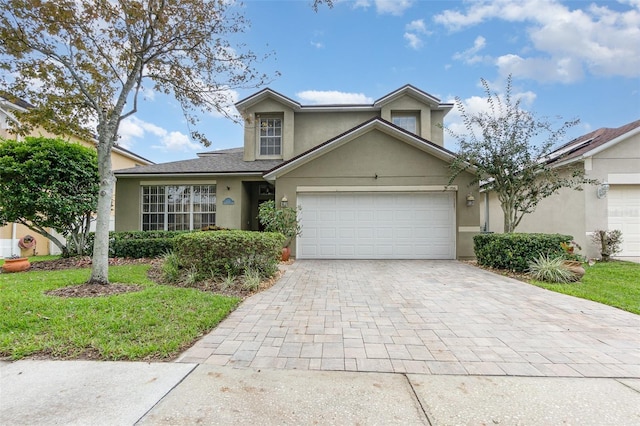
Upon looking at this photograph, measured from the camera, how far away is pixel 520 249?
827cm

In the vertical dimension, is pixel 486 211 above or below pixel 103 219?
above

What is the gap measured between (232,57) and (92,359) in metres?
6.84

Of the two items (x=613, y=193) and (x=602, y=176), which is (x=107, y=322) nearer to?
(x=602, y=176)

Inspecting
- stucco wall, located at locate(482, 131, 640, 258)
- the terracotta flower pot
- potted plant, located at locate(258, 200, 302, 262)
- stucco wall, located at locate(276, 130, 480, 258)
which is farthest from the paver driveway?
the terracotta flower pot

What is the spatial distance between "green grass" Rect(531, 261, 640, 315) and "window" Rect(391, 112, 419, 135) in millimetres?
8928

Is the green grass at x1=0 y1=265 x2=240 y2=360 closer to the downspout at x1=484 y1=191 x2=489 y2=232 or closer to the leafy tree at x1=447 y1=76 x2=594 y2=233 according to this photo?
the leafy tree at x1=447 y1=76 x2=594 y2=233

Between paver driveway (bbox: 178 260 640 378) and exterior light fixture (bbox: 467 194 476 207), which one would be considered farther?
exterior light fixture (bbox: 467 194 476 207)

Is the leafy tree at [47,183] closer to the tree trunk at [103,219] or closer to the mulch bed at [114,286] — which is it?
the mulch bed at [114,286]

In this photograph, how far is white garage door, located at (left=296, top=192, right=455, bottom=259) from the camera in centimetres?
1105

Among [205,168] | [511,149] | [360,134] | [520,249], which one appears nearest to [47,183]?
[205,168]

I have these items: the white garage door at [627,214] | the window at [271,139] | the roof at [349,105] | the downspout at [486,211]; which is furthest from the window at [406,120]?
the white garage door at [627,214]

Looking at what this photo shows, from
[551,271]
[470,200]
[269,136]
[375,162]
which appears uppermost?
[269,136]

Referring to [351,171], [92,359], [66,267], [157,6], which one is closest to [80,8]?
[157,6]

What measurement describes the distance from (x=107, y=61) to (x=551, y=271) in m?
12.1
